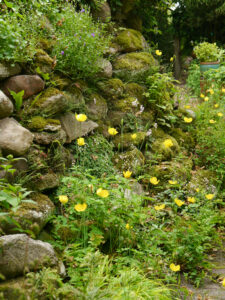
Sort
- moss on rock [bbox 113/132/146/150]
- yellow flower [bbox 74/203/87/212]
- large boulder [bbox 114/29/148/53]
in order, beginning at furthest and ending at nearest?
large boulder [bbox 114/29/148/53]
moss on rock [bbox 113/132/146/150]
yellow flower [bbox 74/203/87/212]

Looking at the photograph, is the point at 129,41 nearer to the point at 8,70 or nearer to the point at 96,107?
the point at 96,107

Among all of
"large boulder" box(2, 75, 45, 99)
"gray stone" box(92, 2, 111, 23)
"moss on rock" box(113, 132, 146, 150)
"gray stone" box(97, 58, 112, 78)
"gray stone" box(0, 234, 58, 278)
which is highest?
"gray stone" box(92, 2, 111, 23)

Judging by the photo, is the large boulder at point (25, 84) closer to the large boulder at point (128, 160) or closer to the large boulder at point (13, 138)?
the large boulder at point (13, 138)

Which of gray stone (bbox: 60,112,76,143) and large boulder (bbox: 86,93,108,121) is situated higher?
large boulder (bbox: 86,93,108,121)

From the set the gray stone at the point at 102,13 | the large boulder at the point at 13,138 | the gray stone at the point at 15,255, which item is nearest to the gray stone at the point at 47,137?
the large boulder at the point at 13,138

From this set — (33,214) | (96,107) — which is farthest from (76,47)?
(33,214)

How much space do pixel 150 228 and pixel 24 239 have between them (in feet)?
4.14

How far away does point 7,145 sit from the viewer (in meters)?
2.64

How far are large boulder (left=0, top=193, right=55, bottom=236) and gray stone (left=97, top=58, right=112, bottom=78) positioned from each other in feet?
6.91

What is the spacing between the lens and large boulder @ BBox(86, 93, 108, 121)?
13.2 ft

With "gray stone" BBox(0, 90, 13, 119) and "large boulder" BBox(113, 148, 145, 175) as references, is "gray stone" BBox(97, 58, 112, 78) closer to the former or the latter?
"large boulder" BBox(113, 148, 145, 175)

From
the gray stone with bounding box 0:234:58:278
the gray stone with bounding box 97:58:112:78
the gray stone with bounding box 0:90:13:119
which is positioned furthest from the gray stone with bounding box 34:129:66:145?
the gray stone with bounding box 97:58:112:78

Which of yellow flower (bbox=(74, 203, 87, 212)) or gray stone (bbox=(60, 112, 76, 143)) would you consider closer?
yellow flower (bbox=(74, 203, 87, 212))

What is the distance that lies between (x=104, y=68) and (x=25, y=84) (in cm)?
148
